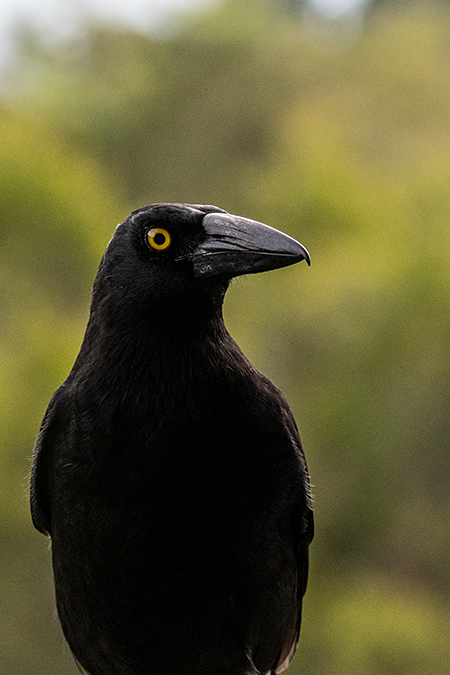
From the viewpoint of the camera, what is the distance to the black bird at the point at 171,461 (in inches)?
80.4

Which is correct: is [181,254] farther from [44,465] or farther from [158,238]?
[44,465]

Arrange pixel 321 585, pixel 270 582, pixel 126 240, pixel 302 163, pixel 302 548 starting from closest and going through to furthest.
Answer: pixel 126 240
pixel 270 582
pixel 302 548
pixel 321 585
pixel 302 163

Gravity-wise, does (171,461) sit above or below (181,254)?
below

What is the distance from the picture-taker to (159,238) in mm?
2043

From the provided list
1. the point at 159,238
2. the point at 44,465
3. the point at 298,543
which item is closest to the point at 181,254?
the point at 159,238

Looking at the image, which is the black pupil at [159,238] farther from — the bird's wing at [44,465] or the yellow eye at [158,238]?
the bird's wing at [44,465]

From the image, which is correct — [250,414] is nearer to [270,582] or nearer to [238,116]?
[270,582]

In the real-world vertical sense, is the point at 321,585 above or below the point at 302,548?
below

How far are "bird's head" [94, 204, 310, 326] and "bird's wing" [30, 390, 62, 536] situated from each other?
41 centimetres

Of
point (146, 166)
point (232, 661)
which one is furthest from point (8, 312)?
point (232, 661)

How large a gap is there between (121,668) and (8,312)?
18.1ft

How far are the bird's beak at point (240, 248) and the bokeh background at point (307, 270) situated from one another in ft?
15.5

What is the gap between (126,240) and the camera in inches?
82.5

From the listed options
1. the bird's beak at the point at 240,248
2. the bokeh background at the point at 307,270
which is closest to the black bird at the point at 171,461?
the bird's beak at the point at 240,248
